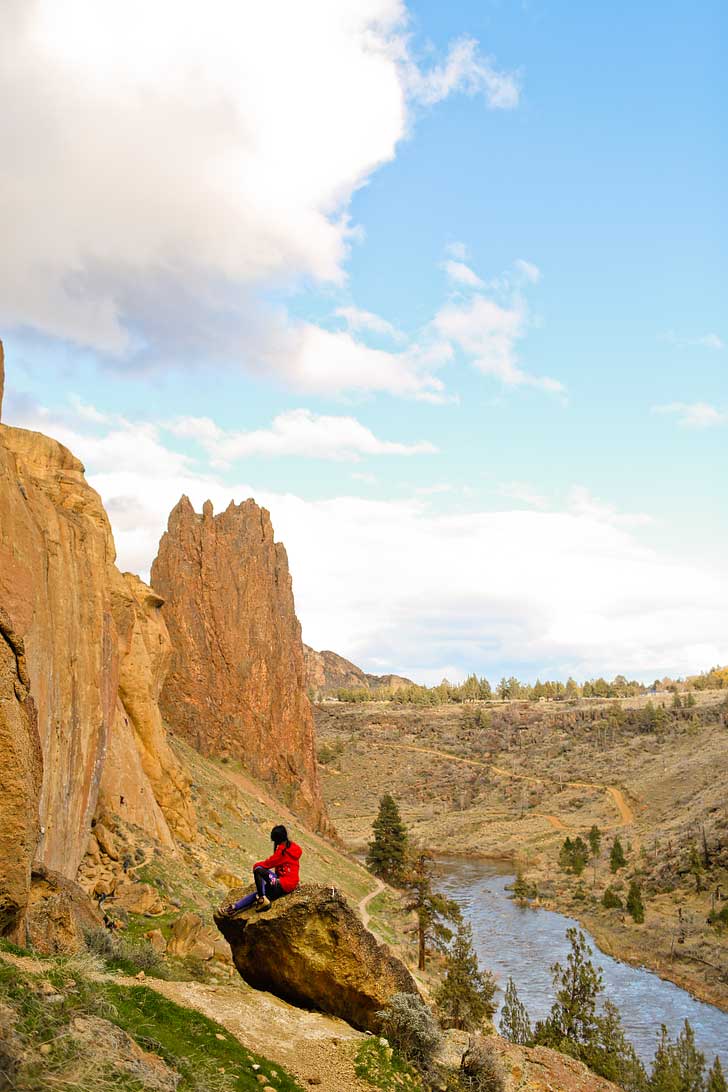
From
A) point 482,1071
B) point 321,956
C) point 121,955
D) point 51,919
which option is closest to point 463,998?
point 482,1071

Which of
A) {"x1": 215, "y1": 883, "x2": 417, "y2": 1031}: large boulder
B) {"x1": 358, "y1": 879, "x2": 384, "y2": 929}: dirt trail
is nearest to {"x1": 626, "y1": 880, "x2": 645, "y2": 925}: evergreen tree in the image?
{"x1": 358, "y1": 879, "x2": 384, "y2": 929}: dirt trail

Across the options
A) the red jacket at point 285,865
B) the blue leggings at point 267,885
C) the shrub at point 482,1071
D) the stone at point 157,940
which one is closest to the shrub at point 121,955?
the blue leggings at point 267,885

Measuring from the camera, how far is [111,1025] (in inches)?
318

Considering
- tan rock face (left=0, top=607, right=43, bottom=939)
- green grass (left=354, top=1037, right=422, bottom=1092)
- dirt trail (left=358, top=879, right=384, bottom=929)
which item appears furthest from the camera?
dirt trail (left=358, top=879, right=384, bottom=929)

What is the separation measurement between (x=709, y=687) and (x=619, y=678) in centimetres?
3650

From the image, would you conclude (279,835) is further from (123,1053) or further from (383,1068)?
(123,1053)

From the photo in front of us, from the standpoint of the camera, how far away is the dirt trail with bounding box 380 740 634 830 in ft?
252

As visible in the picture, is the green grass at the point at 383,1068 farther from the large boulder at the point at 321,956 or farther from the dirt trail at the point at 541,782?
the dirt trail at the point at 541,782

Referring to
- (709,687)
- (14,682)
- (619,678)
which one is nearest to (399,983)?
(14,682)

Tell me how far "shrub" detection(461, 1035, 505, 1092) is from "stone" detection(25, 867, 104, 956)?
7.09 metres

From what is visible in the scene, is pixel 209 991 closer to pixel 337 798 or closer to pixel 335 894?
pixel 335 894

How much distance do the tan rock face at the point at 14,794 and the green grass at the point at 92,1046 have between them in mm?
868

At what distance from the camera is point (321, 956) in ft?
42.3

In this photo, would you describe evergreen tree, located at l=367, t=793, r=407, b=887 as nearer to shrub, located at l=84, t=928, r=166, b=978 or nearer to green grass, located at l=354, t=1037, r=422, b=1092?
shrub, located at l=84, t=928, r=166, b=978
